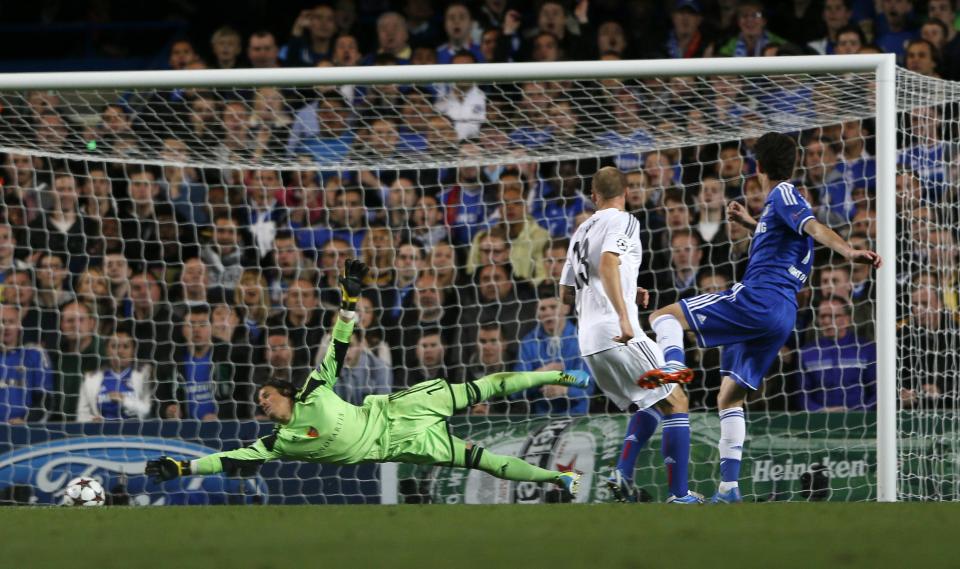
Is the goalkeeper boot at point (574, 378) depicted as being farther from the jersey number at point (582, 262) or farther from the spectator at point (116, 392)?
the spectator at point (116, 392)

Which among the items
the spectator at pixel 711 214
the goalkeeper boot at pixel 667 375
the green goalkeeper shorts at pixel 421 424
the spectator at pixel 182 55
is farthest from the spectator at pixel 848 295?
the spectator at pixel 182 55

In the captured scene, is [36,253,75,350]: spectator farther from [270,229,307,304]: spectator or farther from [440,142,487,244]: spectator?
[440,142,487,244]: spectator

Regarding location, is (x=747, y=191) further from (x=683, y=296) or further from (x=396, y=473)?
(x=396, y=473)

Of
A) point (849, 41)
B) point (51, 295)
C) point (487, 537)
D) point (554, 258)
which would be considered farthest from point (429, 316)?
point (487, 537)

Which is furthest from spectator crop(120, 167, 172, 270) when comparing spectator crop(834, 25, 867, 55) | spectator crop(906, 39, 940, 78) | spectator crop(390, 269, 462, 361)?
spectator crop(906, 39, 940, 78)

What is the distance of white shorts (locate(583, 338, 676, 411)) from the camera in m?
5.75

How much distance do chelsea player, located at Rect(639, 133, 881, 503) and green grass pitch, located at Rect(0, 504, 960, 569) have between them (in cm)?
132

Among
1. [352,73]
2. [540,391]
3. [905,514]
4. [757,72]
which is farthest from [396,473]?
[905,514]

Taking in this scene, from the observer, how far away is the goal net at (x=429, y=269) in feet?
21.5

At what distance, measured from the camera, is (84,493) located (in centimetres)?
651

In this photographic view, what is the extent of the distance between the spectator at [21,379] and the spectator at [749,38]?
4736mm

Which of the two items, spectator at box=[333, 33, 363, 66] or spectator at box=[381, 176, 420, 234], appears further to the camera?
spectator at box=[333, 33, 363, 66]

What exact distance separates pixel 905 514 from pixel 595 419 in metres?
2.56

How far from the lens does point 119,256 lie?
24.0 ft
